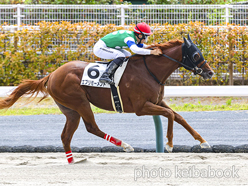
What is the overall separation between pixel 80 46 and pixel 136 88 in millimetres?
6016

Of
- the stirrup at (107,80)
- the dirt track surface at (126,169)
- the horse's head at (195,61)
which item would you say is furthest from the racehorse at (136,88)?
the dirt track surface at (126,169)

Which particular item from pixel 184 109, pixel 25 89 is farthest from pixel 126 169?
pixel 184 109

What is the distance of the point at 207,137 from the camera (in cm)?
657

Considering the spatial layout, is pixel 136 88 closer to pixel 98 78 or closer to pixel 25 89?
pixel 98 78

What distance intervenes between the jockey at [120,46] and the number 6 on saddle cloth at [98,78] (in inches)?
2.7

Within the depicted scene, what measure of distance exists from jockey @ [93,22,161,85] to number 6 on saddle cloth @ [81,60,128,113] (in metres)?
0.07

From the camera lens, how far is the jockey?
4508 millimetres

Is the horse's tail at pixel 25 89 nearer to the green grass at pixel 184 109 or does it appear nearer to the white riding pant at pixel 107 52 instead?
the white riding pant at pixel 107 52

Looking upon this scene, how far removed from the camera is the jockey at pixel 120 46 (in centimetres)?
451

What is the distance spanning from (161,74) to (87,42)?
6.06 meters

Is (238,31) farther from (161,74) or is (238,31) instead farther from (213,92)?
(161,74)

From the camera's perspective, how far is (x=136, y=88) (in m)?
4.50

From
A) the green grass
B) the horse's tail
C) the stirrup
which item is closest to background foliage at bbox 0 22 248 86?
Answer: the green grass

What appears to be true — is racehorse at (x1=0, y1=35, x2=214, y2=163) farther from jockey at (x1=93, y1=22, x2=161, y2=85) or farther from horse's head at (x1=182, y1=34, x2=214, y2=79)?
jockey at (x1=93, y1=22, x2=161, y2=85)
